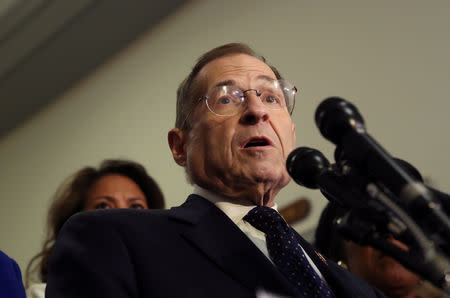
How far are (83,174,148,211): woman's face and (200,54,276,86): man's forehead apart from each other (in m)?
1.17

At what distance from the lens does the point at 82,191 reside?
130 inches

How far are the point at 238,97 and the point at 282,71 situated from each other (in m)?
2.02

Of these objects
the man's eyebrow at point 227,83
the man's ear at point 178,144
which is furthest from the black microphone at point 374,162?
the man's ear at point 178,144

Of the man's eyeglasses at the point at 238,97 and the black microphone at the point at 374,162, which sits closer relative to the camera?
the black microphone at the point at 374,162

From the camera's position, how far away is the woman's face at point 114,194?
10.3ft

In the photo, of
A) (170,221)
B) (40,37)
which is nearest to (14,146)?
(40,37)

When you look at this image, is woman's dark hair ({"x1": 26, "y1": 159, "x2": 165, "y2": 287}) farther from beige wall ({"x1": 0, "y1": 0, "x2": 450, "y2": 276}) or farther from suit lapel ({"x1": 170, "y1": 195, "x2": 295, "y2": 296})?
suit lapel ({"x1": 170, "y1": 195, "x2": 295, "y2": 296})

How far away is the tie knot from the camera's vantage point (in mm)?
1727

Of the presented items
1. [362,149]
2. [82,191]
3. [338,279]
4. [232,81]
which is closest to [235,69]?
[232,81]

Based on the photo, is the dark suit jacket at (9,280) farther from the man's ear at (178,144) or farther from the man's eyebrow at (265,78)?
the man's eyebrow at (265,78)

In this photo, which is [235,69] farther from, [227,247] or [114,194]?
[114,194]

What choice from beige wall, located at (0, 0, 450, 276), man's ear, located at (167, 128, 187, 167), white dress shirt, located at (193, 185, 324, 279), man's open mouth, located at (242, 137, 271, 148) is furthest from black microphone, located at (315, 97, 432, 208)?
beige wall, located at (0, 0, 450, 276)

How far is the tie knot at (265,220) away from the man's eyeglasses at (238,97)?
11.9 inches

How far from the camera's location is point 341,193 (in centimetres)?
113
